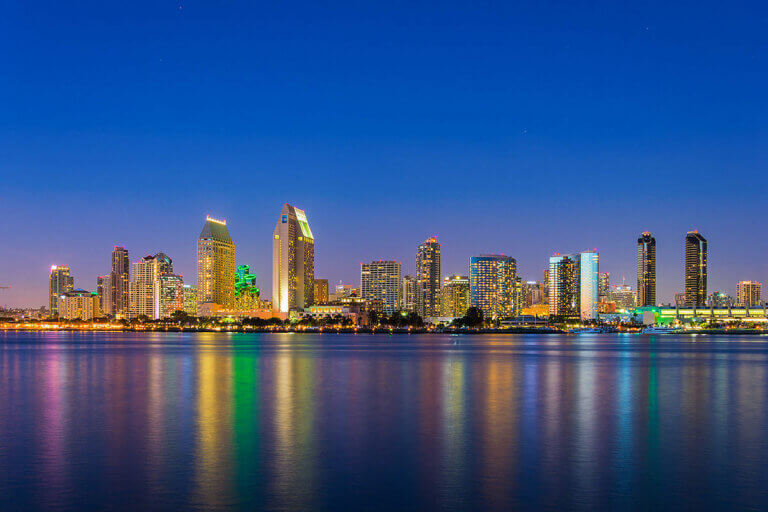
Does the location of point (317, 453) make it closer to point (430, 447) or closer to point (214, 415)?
point (430, 447)

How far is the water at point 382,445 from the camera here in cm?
1691

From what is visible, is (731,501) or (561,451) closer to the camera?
(731,501)

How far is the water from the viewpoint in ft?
55.5

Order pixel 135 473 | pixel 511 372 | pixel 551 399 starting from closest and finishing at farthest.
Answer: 1. pixel 135 473
2. pixel 551 399
3. pixel 511 372

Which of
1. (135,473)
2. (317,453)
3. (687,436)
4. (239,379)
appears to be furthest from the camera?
(239,379)

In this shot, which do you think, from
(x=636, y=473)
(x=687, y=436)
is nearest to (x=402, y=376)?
(x=687, y=436)

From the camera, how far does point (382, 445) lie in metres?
23.5

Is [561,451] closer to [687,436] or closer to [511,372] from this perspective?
[687,436]

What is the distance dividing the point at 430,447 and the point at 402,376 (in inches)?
1141

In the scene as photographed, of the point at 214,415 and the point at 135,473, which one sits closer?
the point at 135,473

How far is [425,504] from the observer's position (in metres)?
16.1

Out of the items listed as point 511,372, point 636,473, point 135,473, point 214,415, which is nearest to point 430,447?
point 636,473

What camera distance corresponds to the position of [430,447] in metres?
22.9

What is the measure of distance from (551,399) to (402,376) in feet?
54.2
